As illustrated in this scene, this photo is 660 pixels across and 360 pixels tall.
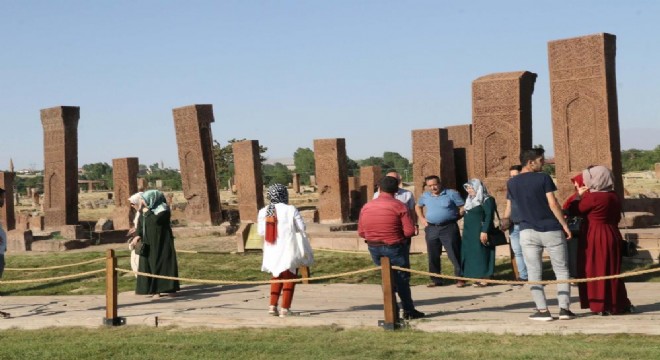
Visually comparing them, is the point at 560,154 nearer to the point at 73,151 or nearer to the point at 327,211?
the point at 327,211

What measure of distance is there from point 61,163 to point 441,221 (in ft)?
51.7

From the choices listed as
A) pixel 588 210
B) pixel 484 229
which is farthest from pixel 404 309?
pixel 484 229

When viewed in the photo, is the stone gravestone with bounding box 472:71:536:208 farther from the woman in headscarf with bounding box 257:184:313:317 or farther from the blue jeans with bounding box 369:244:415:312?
the blue jeans with bounding box 369:244:415:312

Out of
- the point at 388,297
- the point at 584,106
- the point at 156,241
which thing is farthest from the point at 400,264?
the point at 584,106

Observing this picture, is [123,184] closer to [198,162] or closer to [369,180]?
[198,162]

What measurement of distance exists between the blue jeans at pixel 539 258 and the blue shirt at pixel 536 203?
6 centimetres

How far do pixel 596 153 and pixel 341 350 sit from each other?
9535 mm

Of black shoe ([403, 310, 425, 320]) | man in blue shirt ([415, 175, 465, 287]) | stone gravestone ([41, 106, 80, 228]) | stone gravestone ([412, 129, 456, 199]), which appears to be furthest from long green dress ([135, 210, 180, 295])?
stone gravestone ([41, 106, 80, 228])

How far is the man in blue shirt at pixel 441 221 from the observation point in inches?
437

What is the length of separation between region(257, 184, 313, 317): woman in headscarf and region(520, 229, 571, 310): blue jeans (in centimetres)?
216

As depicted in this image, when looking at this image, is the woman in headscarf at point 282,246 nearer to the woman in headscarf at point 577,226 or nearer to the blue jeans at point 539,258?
the blue jeans at point 539,258

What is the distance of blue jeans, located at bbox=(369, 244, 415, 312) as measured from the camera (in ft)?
27.5

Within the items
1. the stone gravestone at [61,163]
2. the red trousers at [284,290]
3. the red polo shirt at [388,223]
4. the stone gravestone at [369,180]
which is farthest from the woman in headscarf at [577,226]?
the stone gravestone at [61,163]

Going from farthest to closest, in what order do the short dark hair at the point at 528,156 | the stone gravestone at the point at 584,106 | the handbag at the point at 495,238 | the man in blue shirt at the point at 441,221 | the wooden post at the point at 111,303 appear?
the stone gravestone at the point at 584,106 → the man in blue shirt at the point at 441,221 → the handbag at the point at 495,238 → the wooden post at the point at 111,303 → the short dark hair at the point at 528,156
